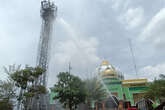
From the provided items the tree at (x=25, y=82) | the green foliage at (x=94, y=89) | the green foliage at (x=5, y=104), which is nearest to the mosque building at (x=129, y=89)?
the green foliage at (x=94, y=89)

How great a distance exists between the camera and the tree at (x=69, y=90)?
94.2 feet

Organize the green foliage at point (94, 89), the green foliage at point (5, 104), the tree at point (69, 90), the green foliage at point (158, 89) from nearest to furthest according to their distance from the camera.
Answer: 1. the green foliage at point (5, 104)
2. the tree at point (69, 90)
3. the green foliage at point (158, 89)
4. the green foliage at point (94, 89)

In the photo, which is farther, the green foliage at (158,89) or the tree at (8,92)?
the green foliage at (158,89)

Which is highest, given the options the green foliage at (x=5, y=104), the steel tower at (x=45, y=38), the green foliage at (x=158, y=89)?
the steel tower at (x=45, y=38)

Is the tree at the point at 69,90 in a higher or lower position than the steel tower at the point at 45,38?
lower

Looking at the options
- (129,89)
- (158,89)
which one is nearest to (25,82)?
(158,89)

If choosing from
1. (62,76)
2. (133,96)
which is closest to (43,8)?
(62,76)

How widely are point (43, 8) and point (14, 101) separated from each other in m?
34.6

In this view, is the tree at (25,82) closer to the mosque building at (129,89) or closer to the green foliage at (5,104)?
the green foliage at (5,104)

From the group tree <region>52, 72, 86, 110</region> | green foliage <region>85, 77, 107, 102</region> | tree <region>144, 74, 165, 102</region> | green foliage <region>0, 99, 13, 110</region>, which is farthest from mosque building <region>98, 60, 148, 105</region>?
green foliage <region>0, 99, 13, 110</region>

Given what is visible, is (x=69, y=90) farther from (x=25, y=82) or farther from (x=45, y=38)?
(x=45, y=38)

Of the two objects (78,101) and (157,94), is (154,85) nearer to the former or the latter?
(157,94)

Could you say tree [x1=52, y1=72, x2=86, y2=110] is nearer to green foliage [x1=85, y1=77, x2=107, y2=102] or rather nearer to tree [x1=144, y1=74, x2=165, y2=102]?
green foliage [x1=85, y1=77, x2=107, y2=102]

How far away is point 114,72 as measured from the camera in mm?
61125
